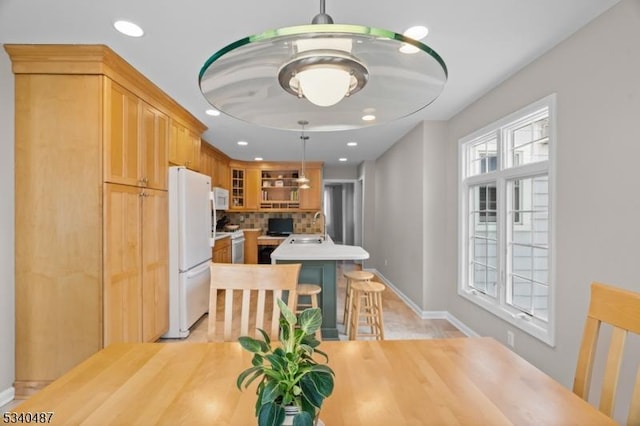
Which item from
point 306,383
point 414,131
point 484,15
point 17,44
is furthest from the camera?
point 414,131

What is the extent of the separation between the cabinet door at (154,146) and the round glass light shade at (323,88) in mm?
2123

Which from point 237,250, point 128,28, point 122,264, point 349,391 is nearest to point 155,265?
point 122,264

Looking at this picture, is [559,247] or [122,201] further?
[122,201]

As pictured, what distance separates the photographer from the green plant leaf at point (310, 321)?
0.69 metres

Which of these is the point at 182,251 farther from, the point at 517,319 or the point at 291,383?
the point at 517,319

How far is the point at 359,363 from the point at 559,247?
1775 millimetres

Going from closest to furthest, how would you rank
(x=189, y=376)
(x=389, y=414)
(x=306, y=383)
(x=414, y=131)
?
(x=306, y=383) < (x=389, y=414) < (x=189, y=376) < (x=414, y=131)

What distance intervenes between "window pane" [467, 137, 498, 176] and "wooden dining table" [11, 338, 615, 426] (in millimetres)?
2220

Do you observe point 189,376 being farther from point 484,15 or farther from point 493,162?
point 493,162

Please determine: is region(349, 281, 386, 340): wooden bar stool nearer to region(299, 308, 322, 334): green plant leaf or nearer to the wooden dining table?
the wooden dining table

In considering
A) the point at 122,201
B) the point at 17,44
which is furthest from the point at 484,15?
the point at 17,44

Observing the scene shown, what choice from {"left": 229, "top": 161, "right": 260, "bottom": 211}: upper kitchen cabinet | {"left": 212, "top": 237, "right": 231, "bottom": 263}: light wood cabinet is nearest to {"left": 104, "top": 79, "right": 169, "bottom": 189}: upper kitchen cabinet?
{"left": 212, "top": 237, "right": 231, "bottom": 263}: light wood cabinet

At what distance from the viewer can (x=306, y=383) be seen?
62cm

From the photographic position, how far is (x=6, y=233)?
2.06m
